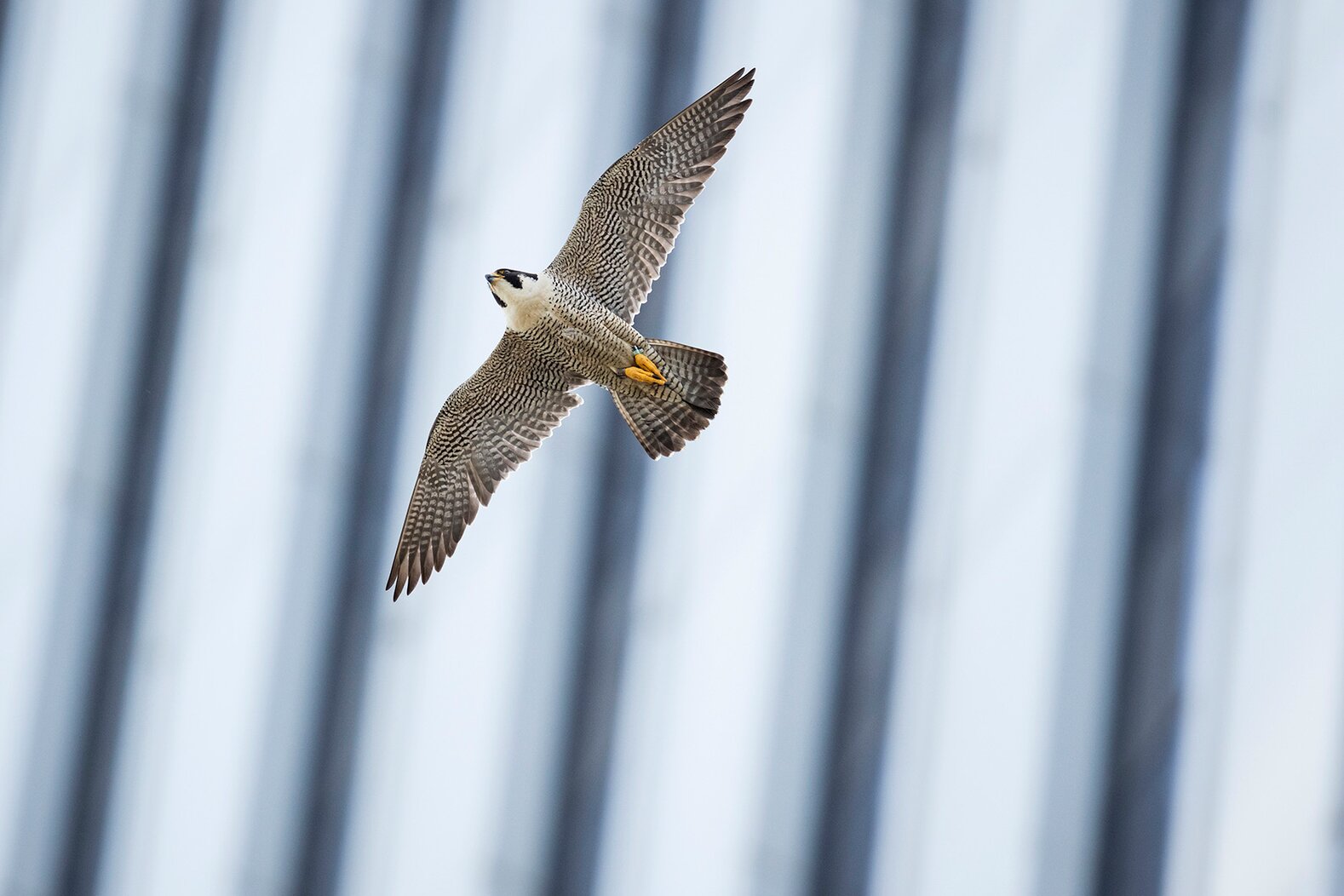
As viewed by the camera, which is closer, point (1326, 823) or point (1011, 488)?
point (1326, 823)

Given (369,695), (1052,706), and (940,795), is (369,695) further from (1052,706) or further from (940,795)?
(1052,706)

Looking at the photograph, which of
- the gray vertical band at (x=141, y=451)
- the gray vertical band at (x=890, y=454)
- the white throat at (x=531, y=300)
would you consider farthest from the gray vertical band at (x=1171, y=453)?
the gray vertical band at (x=141, y=451)

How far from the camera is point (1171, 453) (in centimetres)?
679

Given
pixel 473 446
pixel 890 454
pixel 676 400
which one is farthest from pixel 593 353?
pixel 890 454

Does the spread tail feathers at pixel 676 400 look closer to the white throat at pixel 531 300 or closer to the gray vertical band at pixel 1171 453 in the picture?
the white throat at pixel 531 300

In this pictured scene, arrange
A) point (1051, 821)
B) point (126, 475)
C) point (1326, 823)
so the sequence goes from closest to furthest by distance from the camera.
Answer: point (1326, 823)
point (1051, 821)
point (126, 475)

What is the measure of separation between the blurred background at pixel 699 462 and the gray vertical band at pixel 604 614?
2 centimetres

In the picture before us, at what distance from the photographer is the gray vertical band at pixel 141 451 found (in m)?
6.84

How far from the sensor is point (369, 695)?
22.3 feet

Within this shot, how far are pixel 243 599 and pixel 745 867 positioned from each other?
2.36 meters

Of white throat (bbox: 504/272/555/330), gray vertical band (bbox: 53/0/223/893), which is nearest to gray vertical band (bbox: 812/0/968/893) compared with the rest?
white throat (bbox: 504/272/555/330)

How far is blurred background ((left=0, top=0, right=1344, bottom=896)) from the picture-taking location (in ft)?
21.7

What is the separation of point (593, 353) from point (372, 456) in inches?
113

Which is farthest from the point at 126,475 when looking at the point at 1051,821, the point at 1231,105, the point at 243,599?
the point at 1231,105
